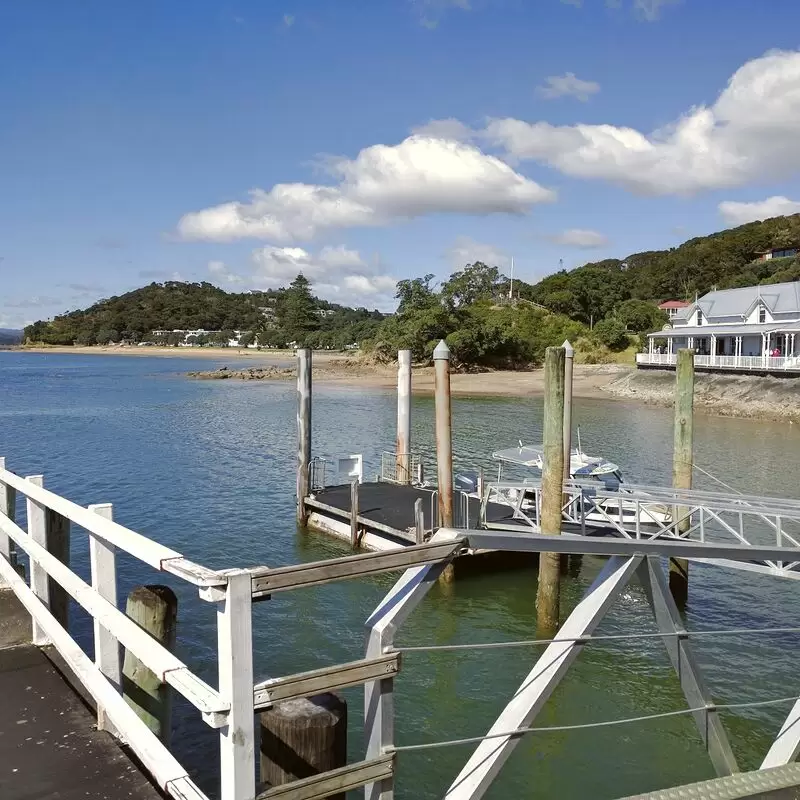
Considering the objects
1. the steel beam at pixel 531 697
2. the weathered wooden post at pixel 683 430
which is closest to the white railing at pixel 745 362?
the weathered wooden post at pixel 683 430

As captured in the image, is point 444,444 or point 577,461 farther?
point 577,461

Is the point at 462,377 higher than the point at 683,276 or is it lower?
lower

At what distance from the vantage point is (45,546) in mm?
5656

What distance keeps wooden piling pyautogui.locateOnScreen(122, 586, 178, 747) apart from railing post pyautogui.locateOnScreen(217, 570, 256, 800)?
2.25m

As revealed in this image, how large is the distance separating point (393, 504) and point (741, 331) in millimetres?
46444

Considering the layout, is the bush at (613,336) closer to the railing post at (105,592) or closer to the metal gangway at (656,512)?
the metal gangway at (656,512)

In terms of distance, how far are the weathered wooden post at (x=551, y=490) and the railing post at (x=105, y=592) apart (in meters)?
7.55

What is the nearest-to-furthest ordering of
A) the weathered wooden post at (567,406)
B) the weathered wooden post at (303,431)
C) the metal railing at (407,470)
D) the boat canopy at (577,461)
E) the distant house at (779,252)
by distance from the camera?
1. the weathered wooden post at (567,406)
2. the weathered wooden post at (303,431)
3. the boat canopy at (577,461)
4. the metal railing at (407,470)
5. the distant house at (779,252)

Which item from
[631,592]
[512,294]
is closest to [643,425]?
[631,592]

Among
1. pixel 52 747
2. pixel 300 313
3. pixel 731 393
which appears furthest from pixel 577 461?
pixel 300 313

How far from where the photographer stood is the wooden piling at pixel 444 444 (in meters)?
12.7

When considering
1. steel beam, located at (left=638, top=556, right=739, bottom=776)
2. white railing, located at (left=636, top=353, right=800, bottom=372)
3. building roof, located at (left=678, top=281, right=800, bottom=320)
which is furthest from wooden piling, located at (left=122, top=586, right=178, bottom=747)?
building roof, located at (left=678, top=281, right=800, bottom=320)

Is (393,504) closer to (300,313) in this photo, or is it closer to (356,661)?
(356,661)

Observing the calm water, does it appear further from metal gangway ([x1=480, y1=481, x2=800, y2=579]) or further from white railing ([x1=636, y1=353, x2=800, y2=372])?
white railing ([x1=636, y1=353, x2=800, y2=372])
